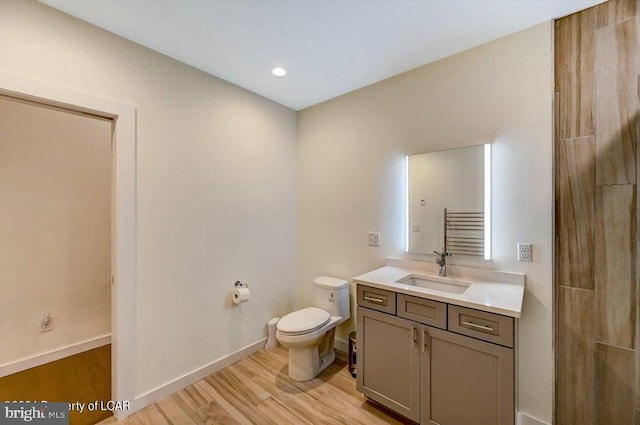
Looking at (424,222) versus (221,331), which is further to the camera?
(221,331)

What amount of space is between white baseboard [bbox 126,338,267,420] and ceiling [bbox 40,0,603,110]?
246 cm

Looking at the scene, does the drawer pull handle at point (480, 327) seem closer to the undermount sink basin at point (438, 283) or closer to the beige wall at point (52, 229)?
the undermount sink basin at point (438, 283)

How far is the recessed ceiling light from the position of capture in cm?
218

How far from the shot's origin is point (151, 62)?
6.36ft

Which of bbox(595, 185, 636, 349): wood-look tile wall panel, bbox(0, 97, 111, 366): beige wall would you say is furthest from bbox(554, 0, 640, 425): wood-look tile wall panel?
bbox(0, 97, 111, 366): beige wall

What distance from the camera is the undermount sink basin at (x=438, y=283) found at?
1853mm

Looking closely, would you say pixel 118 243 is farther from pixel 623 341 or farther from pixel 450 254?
pixel 623 341

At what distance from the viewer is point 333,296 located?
2455mm

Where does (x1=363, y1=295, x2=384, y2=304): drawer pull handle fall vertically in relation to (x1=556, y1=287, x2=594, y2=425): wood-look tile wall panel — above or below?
above

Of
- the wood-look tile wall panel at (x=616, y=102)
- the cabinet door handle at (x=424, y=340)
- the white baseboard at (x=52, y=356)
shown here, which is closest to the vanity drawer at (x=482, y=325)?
the cabinet door handle at (x=424, y=340)

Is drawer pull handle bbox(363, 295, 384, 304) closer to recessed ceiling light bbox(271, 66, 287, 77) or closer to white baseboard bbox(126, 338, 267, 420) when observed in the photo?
white baseboard bbox(126, 338, 267, 420)

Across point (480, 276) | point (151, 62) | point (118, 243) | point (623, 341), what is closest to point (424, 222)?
point (480, 276)

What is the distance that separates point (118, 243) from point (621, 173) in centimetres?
300

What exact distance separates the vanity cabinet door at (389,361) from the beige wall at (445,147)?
657 mm
